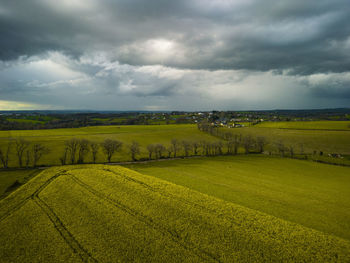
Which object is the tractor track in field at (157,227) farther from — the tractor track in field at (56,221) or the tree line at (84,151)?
the tree line at (84,151)

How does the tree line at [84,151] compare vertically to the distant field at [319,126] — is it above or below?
below

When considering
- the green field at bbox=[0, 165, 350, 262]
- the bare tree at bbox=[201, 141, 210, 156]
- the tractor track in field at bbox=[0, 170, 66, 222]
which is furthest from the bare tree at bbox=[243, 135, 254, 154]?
the tractor track in field at bbox=[0, 170, 66, 222]

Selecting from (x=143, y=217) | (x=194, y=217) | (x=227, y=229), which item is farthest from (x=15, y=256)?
(x=227, y=229)

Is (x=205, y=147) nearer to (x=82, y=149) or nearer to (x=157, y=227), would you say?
(x=82, y=149)

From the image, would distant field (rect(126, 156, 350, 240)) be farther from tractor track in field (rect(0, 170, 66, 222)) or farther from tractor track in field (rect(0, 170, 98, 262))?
tractor track in field (rect(0, 170, 66, 222))

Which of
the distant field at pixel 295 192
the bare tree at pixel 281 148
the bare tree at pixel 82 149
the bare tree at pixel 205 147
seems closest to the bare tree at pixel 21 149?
the bare tree at pixel 82 149

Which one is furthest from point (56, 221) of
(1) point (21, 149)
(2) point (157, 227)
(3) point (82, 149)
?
(1) point (21, 149)

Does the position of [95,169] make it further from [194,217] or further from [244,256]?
[244,256]

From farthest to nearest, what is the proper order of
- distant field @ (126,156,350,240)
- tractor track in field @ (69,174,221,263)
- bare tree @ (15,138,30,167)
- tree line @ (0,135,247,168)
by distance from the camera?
tree line @ (0,135,247,168) → bare tree @ (15,138,30,167) → distant field @ (126,156,350,240) → tractor track in field @ (69,174,221,263)
